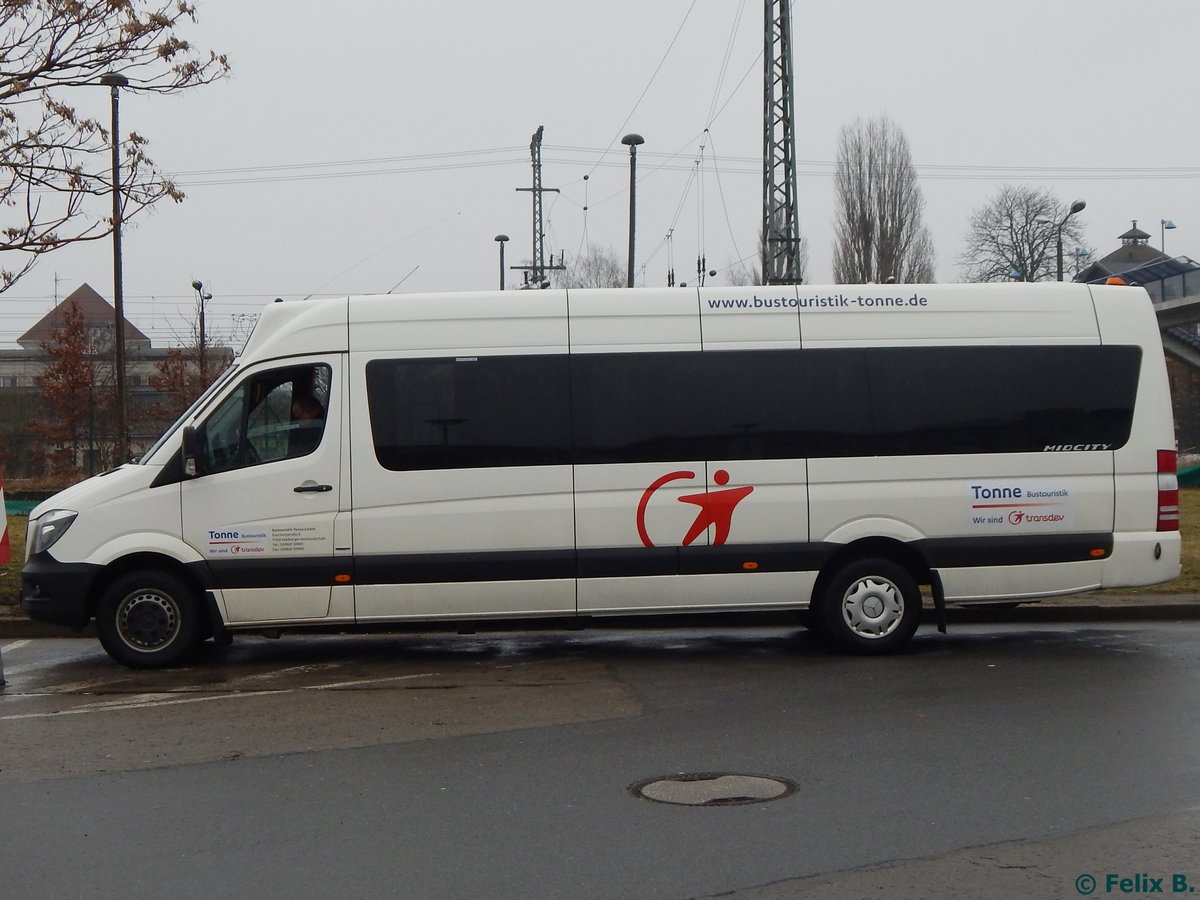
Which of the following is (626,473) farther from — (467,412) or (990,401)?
(990,401)

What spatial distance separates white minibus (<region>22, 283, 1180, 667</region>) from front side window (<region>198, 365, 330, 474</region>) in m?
0.02

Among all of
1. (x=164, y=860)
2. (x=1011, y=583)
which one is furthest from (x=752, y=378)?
(x=164, y=860)

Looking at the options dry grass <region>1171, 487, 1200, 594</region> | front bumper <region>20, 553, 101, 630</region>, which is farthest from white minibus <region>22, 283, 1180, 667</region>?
dry grass <region>1171, 487, 1200, 594</region>

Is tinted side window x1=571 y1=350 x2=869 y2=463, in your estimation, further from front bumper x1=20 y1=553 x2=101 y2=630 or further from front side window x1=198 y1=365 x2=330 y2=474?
front bumper x1=20 y1=553 x2=101 y2=630

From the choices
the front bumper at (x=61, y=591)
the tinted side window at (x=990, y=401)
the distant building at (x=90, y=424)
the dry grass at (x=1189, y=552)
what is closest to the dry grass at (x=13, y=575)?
the front bumper at (x=61, y=591)

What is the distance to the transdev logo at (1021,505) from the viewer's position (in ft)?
32.9

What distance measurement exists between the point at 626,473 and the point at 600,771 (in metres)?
3.64

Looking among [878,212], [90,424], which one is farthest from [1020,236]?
[90,424]

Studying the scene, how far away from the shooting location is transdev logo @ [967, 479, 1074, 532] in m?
10.0

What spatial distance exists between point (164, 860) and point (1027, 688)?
5663mm

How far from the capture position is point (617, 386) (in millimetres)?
9992

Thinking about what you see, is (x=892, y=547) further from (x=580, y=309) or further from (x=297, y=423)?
(x=297, y=423)

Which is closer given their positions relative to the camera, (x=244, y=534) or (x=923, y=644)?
(x=244, y=534)

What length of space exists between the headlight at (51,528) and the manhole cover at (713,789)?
5540 millimetres
